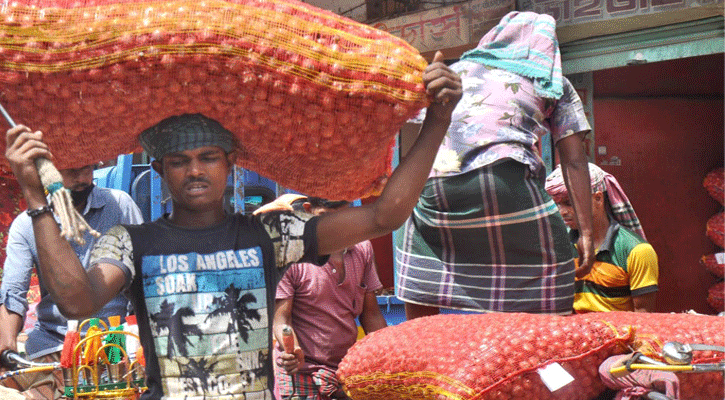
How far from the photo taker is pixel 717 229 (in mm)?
7379

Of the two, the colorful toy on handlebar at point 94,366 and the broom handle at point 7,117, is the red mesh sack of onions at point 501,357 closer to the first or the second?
the colorful toy on handlebar at point 94,366

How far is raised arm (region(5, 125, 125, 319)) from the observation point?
1.94 m

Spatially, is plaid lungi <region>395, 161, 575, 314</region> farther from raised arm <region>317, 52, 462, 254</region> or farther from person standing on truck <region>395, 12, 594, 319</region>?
raised arm <region>317, 52, 462, 254</region>

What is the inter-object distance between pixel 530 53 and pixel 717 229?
475 centimetres

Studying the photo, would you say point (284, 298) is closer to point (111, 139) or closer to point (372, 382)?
point (372, 382)

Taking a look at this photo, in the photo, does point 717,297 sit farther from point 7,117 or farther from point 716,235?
point 7,117

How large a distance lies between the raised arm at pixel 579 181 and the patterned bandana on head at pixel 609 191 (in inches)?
45.3

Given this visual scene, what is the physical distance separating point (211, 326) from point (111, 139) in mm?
588

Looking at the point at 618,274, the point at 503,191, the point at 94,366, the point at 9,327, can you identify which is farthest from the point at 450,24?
the point at 94,366

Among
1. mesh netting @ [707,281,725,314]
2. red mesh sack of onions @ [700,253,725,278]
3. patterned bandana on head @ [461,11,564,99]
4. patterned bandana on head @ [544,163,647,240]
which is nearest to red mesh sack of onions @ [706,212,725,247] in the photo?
red mesh sack of onions @ [700,253,725,278]

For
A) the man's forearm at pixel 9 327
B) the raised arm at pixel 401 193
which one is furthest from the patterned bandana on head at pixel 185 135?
the man's forearm at pixel 9 327

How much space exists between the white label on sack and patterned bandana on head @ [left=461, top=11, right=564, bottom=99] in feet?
4.03

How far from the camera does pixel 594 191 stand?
15.3 feet

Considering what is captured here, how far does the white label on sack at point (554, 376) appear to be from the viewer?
2400mm
